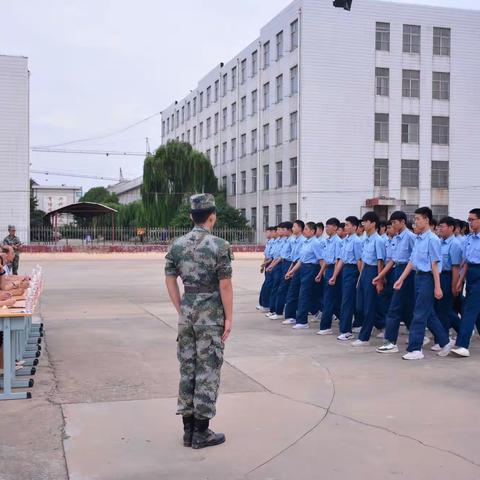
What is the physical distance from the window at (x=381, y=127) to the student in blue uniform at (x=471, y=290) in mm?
34532

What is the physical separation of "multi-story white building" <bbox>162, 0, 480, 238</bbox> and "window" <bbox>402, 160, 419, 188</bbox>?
65 millimetres

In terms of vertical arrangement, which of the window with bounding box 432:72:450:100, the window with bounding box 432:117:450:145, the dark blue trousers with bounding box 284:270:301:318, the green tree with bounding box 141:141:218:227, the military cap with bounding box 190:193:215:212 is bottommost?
the dark blue trousers with bounding box 284:270:301:318

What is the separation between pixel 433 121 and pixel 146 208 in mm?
20830

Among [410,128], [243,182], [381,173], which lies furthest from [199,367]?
[243,182]

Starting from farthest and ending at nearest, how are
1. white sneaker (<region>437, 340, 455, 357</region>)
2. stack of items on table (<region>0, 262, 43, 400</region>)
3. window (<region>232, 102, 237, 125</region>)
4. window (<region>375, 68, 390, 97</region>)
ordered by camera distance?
window (<region>232, 102, 237, 125</region>), window (<region>375, 68, 390, 97</region>), white sneaker (<region>437, 340, 455, 357</region>), stack of items on table (<region>0, 262, 43, 400</region>)

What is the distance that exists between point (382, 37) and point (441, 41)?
4.23 meters

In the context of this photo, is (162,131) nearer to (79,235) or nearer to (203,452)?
(79,235)

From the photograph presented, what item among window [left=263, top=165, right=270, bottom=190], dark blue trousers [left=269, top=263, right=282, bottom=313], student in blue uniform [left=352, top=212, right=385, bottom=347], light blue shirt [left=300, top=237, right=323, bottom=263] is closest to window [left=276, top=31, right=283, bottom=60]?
window [left=263, top=165, right=270, bottom=190]

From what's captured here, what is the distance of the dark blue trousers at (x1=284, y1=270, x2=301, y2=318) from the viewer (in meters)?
10.6

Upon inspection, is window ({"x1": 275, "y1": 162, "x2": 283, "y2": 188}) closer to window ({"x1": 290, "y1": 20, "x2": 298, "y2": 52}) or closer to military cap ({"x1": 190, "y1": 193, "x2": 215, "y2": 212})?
window ({"x1": 290, "y1": 20, "x2": 298, "y2": 52})

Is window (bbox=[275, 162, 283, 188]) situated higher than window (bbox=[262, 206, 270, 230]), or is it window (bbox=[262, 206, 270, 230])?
window (bbox=[275, 162, 283, 188])

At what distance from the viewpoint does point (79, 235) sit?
4097 centimetres

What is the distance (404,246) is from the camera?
8.14 metres

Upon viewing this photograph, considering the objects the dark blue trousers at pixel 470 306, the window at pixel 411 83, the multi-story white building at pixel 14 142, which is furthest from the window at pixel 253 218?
the dark blue trousers at pixel 470 306
